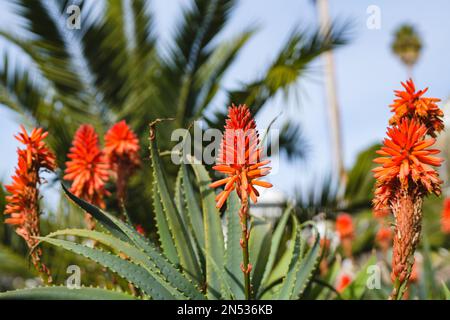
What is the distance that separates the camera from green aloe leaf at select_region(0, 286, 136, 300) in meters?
1.60

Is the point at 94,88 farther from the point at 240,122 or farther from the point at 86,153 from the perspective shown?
the point at 240,122

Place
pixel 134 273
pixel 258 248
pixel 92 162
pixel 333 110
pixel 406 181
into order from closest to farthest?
1. pixel 406 181
2. pixel 134 273
3. pixel 258 248
4. pixel 92 162
5. pixel 333 110

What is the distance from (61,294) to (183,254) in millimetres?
518

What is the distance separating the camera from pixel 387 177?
5.51ft

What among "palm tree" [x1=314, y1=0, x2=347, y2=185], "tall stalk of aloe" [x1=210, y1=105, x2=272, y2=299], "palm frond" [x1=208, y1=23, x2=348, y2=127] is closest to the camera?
"tall stalk of aloe" [x1=210, y1=105, x2=272, y2=299]

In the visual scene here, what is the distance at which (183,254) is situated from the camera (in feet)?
6.87

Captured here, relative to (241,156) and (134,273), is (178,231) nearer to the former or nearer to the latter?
(134,273)

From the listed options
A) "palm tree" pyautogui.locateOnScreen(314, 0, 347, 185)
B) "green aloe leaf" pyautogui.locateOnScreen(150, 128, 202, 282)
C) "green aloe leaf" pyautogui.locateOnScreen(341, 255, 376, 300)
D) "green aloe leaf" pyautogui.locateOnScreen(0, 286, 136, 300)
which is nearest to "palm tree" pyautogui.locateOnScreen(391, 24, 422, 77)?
"palm tree" pyautogui.locateOnScreen(314, 0, 347, 185)

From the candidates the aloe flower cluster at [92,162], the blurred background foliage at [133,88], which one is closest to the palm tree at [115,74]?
the blurred background foliage at [133,88]

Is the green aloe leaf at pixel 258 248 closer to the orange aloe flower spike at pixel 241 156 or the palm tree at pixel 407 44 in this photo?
the orange aloe flower spike at pixel 241 156

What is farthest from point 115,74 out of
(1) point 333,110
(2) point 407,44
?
(2) point 407,44

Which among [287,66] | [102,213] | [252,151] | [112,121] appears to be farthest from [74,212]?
[252,151]

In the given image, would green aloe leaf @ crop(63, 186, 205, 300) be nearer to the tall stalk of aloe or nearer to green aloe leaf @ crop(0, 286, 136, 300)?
green aloe leaf @ crop(0, 286, 136, 300)

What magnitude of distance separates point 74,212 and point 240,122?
3.63 metres
